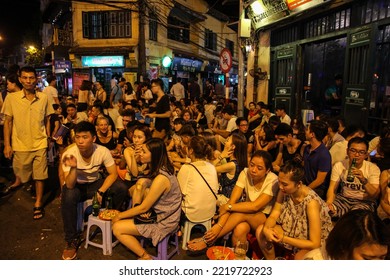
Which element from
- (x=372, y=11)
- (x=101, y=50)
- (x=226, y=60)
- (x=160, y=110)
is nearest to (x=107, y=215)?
(x=160, y=110)

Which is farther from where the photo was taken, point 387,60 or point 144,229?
point 387,60

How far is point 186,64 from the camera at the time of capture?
2348cm

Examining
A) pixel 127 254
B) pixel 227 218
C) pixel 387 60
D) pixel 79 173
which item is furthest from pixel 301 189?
pixel 387 60

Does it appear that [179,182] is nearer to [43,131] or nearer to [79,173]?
[79,173]

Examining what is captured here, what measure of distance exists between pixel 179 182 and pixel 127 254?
1.08 metres

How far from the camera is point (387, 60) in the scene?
259 inches

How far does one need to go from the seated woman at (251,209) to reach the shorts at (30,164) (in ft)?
8.90

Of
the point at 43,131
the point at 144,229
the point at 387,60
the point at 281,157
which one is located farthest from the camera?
the point at 387,60

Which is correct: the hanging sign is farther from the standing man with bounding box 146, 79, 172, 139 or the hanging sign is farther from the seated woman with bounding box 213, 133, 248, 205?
the seated woman with bounding box 213, 133, 248, 205

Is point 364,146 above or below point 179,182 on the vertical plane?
above

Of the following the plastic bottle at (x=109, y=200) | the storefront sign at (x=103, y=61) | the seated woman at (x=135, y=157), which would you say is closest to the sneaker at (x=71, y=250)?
the plastic bottle at (x=109, y=200)

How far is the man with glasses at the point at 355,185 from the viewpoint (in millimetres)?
3715

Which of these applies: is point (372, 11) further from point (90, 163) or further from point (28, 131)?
point (28, 131)

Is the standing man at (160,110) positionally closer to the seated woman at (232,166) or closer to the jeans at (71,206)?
the seated woman at (232,166)
